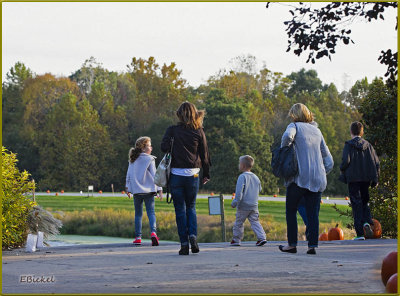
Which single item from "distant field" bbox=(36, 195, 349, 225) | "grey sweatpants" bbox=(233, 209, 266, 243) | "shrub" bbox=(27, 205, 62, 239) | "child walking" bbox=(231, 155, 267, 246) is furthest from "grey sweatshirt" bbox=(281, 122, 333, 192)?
"distant field" bbox=(36, 195, 349, 225)

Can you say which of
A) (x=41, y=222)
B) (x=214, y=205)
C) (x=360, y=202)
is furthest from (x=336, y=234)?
(x=41, y=222)

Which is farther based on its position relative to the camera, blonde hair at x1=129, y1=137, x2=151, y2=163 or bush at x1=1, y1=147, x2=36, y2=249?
blonde hair at x1=129, y1=137, x2=151, y2=163

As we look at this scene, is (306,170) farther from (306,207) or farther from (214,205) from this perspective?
(214,205)

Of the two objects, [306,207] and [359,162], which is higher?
[359,162]

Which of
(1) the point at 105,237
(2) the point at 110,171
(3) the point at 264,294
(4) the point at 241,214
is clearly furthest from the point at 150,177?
(2) the point at 110,171

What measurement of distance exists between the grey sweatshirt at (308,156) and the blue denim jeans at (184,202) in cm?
120

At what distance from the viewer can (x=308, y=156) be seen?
1008cm

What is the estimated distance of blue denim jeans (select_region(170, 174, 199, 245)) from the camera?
10.2 metres

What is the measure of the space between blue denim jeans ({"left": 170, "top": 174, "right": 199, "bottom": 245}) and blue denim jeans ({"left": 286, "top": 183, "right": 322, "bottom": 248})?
119 cm

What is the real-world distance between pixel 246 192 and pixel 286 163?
2247 millimetres

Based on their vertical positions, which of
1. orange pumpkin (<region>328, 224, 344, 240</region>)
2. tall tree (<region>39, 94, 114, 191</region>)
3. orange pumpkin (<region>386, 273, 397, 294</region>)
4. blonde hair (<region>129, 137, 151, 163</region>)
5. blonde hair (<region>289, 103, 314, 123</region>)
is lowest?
orange pumpkin (<region>328, 224, 344, 240</region>)

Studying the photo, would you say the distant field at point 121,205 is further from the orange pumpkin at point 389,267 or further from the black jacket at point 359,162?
the orange pumpkin at point 389,267

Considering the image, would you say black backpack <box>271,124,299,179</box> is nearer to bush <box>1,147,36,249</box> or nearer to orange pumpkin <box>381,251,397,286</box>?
orange pumpkin <box>381,251,397,286</box>

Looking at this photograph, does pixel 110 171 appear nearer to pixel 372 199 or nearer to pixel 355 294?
pixel 372 199
